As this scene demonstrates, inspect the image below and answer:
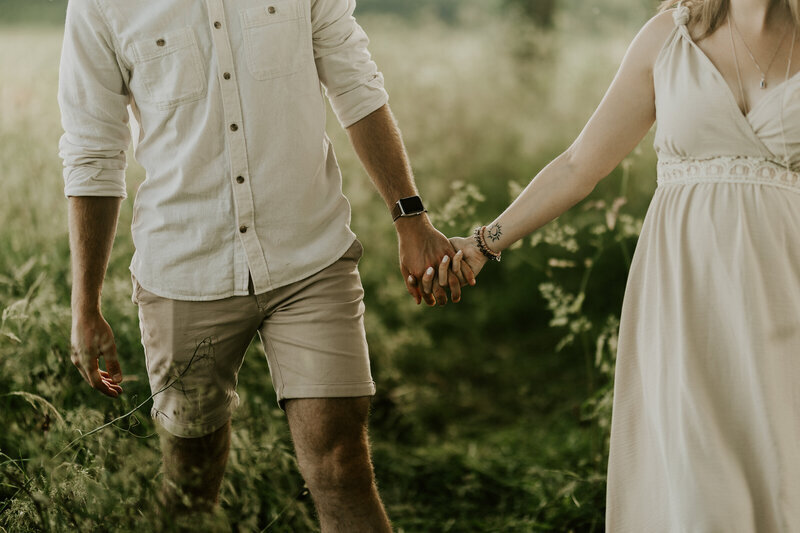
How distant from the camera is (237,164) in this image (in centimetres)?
234

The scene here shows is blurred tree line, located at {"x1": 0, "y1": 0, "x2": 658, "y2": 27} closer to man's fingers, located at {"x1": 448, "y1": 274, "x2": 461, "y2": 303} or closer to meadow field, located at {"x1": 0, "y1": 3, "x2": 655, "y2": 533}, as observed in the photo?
meadow field, located at {"x1": 0, "y1": 3, "x2": 655, "y2": 533}

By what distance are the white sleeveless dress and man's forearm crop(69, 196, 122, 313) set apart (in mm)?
1487

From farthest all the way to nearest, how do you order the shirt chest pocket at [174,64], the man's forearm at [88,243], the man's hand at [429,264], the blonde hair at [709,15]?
the man's hand at [429,264] < the man's forearm at [88,243] < the shirt chest pocket at [174,64] < the blonde hair at [709,15]

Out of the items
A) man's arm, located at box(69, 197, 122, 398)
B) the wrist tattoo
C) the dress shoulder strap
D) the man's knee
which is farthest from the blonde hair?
man's arm, located at box(69, 197, 122, 398)

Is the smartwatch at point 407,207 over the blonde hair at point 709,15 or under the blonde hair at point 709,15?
under

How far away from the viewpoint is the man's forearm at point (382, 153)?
261 centimetres

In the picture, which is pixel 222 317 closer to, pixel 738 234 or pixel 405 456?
pixel 738 234

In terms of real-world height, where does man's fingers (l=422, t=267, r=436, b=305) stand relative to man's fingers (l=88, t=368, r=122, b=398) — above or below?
above

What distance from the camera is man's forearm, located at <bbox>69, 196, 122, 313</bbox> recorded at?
243 centimetres

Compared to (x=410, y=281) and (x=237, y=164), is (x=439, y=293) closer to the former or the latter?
(x=410, y=281)

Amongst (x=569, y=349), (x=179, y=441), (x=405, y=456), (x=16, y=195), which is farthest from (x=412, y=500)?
(x=16, y=195)

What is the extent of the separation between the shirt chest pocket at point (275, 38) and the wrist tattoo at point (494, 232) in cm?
76

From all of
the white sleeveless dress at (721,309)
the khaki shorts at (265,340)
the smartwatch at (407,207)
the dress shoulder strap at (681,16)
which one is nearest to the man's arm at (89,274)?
the khaki shorts at (265,340)

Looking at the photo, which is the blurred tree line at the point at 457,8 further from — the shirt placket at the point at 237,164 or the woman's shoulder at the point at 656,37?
the shirt placket at the point at 237,164
